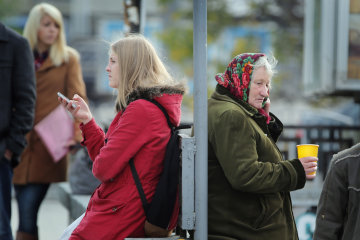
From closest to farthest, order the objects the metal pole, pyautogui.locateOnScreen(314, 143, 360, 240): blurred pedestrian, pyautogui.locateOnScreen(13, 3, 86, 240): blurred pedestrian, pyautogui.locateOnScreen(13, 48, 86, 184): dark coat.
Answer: the metal pole → pyautogui.locateOnScreen(314, 143, 360, 240): blurred pedestrian → pyautogui.locateOnScreen(13, 3, 86, 240): blurred pedestrian → pyautogui.locateOnScreen(13, 48, 86, 184): dark coat

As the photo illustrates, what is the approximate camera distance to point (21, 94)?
5.50 meters

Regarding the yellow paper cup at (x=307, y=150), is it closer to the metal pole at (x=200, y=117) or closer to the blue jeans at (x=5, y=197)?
the metal pole at (x=200, y=117)

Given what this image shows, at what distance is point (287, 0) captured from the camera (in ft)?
78.3

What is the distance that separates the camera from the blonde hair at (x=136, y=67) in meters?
3.94

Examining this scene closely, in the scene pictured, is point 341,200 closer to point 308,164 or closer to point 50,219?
point 308,164

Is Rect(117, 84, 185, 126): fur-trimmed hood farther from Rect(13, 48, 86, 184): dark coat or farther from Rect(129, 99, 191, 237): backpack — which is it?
Rect(13, 48, 86, 184): dark coat

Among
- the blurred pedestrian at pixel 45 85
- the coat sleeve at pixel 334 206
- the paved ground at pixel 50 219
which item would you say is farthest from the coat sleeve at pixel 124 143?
the paved ground at pixel 50 219

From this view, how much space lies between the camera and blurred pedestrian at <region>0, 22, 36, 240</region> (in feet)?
17.6

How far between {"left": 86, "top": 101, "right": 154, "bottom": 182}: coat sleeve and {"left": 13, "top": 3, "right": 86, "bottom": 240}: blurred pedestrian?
8.74 feet

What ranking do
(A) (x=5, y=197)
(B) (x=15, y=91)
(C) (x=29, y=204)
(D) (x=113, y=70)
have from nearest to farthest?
(D) (x=113, y=70), (A) (x=5, y=197), (B) (x=15, y=91), (C) (x=29, y=204)

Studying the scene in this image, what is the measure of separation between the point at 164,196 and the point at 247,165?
419 mm

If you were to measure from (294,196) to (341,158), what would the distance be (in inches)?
192

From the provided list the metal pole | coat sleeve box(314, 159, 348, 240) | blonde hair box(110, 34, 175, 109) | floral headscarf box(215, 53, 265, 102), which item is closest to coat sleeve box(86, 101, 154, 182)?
blonde hair box(110, 34, 175, 109)

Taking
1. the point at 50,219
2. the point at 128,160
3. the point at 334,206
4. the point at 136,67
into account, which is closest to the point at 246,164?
the point at 334,206
